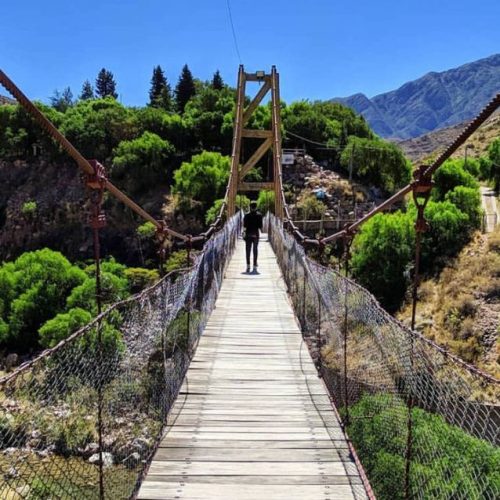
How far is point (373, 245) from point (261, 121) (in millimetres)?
12586

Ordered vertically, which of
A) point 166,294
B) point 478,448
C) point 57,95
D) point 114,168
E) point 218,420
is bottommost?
point 478,448

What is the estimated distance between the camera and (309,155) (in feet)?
91.3

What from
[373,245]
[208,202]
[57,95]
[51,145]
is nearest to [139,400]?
[373,245]

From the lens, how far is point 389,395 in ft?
10.7

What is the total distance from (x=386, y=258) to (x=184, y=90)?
25003 millimetres

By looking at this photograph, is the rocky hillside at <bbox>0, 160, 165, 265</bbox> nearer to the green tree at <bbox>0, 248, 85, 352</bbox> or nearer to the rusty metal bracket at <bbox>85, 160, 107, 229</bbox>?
the green tree at <bbox>0, 248, 85, 352</bbox>

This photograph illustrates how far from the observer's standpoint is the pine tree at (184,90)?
1462 inches

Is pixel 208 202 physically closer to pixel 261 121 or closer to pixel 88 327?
pixel 261 121

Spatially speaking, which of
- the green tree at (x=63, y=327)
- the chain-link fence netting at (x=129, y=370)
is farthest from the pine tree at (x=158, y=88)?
the chain-link fence netting at (x=129, y=370)

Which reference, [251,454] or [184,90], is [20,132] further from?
[251,454]

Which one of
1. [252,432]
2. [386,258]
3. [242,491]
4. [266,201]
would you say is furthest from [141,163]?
[242,491]

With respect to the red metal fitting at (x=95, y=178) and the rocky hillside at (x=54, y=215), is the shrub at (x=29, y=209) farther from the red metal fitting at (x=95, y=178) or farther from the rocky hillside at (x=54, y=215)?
the red metal fitting at (x=95, y=178)

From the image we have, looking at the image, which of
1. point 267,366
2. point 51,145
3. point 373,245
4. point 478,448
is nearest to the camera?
point 267,366

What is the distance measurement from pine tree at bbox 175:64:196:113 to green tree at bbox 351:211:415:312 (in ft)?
75.6
